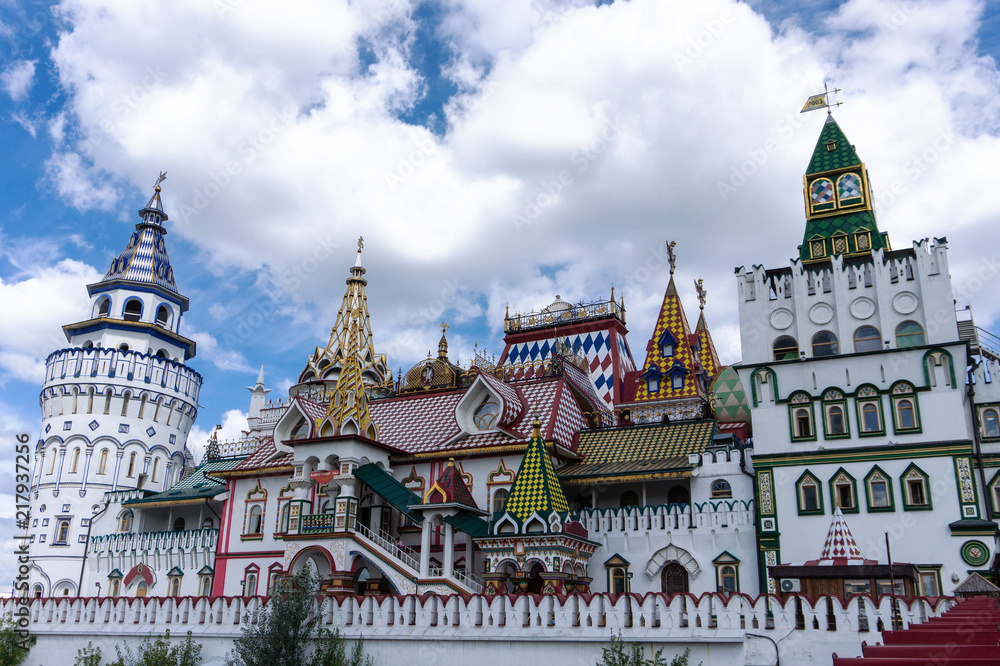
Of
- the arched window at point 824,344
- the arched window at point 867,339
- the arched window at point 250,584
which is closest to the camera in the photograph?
the arched window at point 867,339

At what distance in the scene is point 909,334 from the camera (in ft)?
76.4

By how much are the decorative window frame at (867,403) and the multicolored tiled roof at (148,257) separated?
1325 inches

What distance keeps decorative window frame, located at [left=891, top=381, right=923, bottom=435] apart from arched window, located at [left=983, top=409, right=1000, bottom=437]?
6.76 feet

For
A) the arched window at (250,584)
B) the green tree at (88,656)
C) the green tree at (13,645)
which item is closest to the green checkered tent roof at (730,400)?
the arched window at (250,584)

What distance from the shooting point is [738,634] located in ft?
55.0

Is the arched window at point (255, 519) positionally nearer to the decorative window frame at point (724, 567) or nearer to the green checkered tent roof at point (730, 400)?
the decorative window frame at point (724, 567)

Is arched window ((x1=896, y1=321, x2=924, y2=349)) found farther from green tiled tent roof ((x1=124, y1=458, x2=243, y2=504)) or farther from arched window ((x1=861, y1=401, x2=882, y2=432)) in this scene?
green tiled tent roof ((x1=124, y1=458, x2=243, y2=504))

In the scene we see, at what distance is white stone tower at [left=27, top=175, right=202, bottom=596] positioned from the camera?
36.4m

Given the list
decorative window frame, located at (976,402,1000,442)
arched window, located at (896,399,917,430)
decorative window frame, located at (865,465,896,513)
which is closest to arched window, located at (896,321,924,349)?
arched window, located at (896,399,917,430)

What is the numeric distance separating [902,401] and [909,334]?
6.76 feet

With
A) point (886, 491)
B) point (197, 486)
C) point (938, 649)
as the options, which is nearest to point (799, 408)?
point (886, 491)

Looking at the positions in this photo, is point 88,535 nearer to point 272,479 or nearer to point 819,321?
point 272,479

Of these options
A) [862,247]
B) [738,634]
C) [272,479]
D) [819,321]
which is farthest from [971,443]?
[272,479]

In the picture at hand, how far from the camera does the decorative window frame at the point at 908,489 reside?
70.5ft
